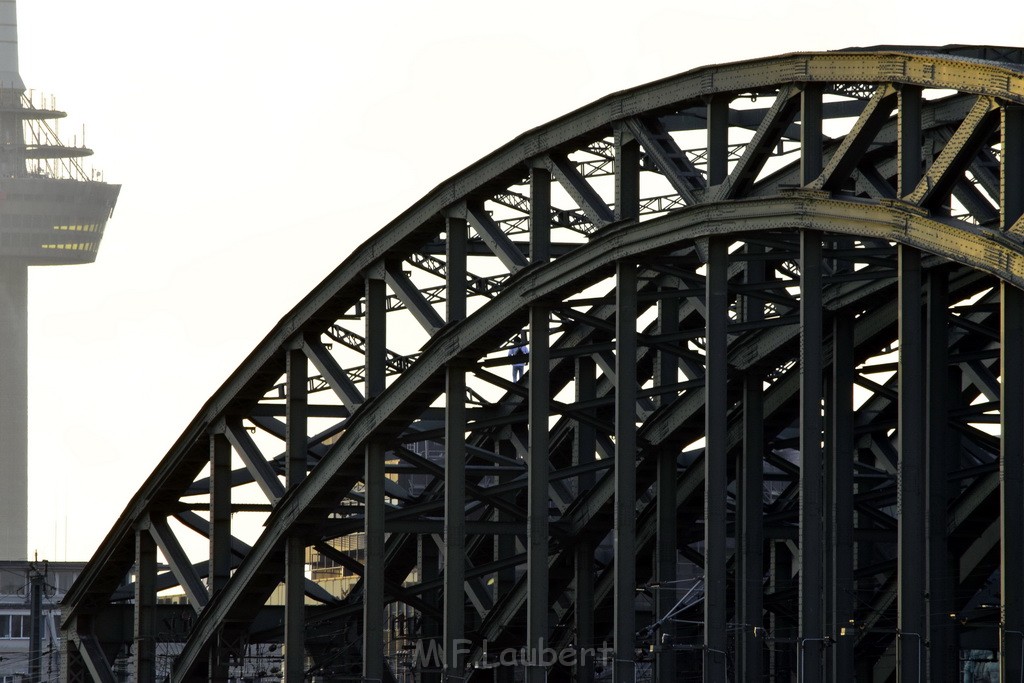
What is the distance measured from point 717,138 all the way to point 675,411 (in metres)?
10.9

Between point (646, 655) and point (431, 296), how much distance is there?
42.8 feet

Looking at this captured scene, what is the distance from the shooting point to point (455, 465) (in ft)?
129

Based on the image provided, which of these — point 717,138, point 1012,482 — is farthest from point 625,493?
point 1012,482

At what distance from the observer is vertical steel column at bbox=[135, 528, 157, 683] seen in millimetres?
51750

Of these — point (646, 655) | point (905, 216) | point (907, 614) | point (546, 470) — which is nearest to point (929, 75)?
point (905, 216)

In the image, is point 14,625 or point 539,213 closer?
point 539,213

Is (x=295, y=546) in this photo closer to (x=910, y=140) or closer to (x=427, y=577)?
(x=427, y=577)

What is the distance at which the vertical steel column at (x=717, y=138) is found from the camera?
104 feet

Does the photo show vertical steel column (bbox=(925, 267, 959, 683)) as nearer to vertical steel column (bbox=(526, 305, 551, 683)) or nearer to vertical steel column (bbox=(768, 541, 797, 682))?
vertical steel column (bbox=(526, 305, 551, 683))

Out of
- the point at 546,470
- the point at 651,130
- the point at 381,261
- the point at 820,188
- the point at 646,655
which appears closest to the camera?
the point at 820,188

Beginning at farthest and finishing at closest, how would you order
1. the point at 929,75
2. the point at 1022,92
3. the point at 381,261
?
the point at 381,261 → the point at 929,75 → the point at 1022,92

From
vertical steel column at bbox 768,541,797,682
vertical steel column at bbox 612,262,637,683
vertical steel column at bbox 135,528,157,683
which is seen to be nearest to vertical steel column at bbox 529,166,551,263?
vertical steel column at bbox 612,262,637,683

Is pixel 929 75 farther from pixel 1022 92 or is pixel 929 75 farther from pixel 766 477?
pixel 766 477

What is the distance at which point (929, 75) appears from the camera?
27281 mm
